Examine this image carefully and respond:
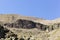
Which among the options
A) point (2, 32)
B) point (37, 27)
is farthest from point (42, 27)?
point (2, 32)

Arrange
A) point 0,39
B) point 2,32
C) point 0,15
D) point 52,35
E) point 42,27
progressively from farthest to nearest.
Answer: point 0,15, point 42,27, point 2,32, point 52,35, point 0,39

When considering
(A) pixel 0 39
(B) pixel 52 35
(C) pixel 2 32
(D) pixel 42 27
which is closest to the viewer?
(A) pixel 0 39

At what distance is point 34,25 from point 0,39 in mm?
83896

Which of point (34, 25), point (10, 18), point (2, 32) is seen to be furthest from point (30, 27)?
point (2, 32)

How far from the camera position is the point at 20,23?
429 feet

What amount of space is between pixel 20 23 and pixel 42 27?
45.6ft

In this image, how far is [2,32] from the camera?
188 ft

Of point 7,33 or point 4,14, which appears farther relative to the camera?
point 4,14

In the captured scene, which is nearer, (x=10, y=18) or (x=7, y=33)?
(x=7, y=33)

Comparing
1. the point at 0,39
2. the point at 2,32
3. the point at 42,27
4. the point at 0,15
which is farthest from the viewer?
the point at 0,15

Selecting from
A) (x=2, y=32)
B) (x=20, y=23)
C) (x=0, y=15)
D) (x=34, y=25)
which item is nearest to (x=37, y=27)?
(x=34, y=25)

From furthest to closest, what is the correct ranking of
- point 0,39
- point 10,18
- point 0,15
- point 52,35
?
point 0,15 → point 10,18 → point 52,35 → point 0,39

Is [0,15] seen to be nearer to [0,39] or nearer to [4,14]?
[4,14]

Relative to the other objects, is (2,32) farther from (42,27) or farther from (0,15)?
(0,15)
